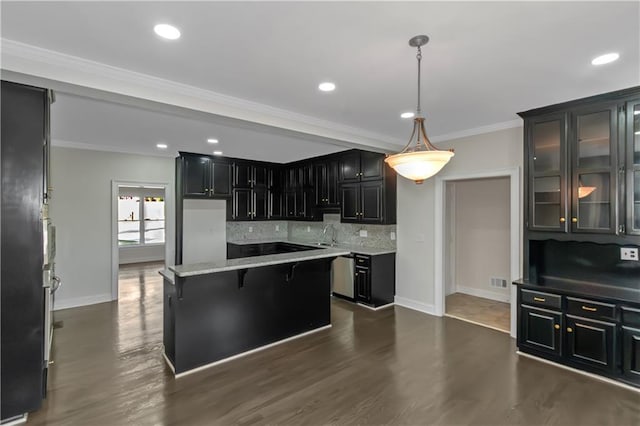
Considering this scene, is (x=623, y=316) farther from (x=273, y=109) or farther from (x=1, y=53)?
(x=1, y=53)

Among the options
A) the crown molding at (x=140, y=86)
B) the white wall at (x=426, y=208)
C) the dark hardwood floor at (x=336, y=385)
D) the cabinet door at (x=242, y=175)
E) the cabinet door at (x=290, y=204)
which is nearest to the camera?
the crown molding at (x=140, y=86)

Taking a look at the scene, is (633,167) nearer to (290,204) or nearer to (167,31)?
(167,31)

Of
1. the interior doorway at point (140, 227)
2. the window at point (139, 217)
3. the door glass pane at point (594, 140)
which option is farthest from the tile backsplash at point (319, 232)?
the window at point (139, 217)

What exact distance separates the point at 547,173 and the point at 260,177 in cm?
520

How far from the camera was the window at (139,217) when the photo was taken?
394 inches

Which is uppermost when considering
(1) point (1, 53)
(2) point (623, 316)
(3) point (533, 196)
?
(1) point (1, 53)

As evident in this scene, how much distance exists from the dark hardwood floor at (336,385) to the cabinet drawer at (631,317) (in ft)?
1.90

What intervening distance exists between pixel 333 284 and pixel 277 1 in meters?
4.79

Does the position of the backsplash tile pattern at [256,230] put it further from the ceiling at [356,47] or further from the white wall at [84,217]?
the ceiling at [356,47]

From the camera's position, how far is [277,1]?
1716mm

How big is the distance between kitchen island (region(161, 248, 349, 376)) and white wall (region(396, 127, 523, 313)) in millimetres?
1559

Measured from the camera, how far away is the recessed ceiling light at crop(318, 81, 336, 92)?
9.19ft

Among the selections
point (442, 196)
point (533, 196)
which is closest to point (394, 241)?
point (442, 196)

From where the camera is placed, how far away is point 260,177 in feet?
23.3
